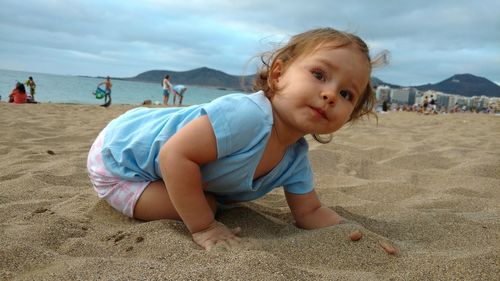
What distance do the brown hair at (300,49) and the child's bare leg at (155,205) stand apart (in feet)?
2.05

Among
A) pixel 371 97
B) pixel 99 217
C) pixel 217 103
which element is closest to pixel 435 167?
pixel 371 97

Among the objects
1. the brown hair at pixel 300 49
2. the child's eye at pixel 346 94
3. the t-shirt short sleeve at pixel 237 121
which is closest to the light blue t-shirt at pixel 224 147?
the t-shirt short sleeve at pixel 237 121

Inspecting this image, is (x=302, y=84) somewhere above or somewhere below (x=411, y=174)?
above

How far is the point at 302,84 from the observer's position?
5.60ft

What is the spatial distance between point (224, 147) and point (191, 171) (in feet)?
0.51

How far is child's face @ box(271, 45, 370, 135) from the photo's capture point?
5.52ft

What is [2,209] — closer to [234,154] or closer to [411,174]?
[234,154]

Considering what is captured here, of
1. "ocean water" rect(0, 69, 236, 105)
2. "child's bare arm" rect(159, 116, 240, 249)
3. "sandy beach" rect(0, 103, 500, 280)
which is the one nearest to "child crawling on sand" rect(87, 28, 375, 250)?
"child's bare arm" rect(159, 116, 240, 249)

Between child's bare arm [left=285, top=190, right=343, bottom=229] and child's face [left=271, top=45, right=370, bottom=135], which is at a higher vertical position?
child's face [left=271, top=45, right=370, bottom=135]

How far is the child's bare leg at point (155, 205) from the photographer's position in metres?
1.87

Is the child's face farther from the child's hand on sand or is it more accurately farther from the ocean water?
the ocean water

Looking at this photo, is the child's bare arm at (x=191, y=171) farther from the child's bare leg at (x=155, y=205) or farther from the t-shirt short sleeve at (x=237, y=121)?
the child's bare leg at (x=155, y=205)

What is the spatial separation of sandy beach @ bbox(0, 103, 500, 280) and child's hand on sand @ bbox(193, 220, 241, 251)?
0.05 m

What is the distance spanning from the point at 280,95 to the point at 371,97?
65 cm
